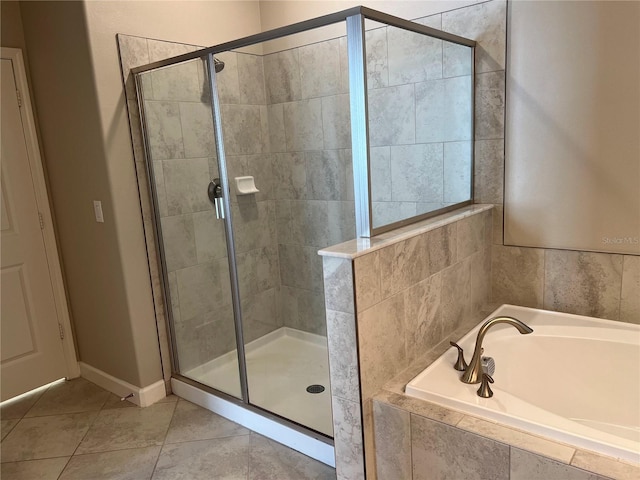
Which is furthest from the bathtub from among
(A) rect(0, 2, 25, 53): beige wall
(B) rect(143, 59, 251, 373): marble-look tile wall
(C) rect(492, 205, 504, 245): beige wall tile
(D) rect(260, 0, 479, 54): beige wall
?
(A) rect(0, 2, 25, 53): beige wall

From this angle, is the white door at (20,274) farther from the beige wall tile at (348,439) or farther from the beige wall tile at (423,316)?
the beige wall tile at (423,316)

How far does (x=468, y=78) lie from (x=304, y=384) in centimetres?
176

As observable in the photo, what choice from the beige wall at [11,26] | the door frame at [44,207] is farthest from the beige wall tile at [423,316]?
the beige wall at [11,26]

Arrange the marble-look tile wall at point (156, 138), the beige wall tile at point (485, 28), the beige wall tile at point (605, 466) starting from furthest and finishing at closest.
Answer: the marble-look tile wall at point (156, 138), the beige wall tile at point (485, 28), the beige wall tile at point (605, 466)

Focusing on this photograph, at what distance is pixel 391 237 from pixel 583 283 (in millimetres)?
1072

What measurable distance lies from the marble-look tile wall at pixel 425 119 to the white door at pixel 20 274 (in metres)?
2.03

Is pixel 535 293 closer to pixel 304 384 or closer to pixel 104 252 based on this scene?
pixel 304 384

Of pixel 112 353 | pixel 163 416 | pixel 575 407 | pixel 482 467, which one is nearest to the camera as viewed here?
pixel 482 467

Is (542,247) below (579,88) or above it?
below

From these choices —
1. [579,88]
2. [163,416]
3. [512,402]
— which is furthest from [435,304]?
[163,416]

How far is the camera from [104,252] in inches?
101

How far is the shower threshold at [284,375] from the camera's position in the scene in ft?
7.50

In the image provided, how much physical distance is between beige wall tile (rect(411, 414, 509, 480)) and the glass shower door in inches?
46.1

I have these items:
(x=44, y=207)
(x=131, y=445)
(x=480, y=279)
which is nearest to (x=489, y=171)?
(x=480, y=279)
